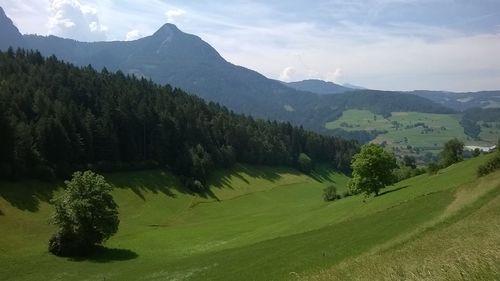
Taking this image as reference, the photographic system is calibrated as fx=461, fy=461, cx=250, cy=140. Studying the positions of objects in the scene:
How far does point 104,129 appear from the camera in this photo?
127 meters

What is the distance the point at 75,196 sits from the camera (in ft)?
219

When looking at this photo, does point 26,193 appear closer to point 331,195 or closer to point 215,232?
point 215,232

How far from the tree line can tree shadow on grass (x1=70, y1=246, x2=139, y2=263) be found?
116 ft

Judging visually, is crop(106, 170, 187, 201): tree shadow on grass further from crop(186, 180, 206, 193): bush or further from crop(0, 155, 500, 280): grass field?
crop(186, 180, 206, 193): bush

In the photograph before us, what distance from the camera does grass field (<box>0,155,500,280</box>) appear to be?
3991 cm

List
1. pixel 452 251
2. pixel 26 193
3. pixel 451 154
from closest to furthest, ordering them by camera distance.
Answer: pixel 452 251, pixel 26 193, pixel 451 154

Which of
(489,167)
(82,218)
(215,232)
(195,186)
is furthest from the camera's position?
(195,186)

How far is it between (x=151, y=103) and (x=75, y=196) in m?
97.0

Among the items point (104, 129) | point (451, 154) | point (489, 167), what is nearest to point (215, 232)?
point (489, 167)

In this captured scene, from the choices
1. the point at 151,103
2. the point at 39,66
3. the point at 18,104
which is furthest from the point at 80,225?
the point at 39,66

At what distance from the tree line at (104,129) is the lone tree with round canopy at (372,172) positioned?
60077mm

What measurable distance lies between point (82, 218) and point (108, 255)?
21.2ft

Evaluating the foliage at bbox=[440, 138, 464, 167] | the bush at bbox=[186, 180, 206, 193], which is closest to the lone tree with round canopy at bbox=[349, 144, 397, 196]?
the foliage at bbox=[440, 138, 464, 167]

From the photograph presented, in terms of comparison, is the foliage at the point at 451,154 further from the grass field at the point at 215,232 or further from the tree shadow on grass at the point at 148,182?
the tree shadow on grass at the point at 148,182
